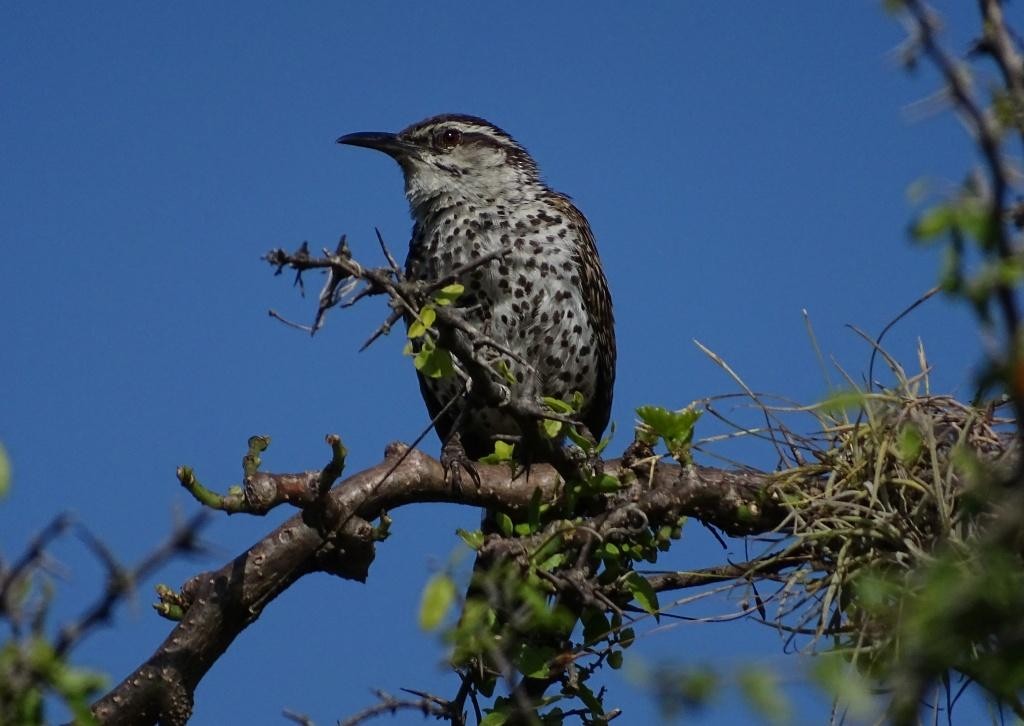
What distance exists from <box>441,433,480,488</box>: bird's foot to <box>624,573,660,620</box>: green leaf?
0.65m

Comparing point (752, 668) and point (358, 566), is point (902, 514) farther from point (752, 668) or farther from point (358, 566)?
point (752, 668)

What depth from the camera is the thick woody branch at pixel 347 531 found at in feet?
12.4

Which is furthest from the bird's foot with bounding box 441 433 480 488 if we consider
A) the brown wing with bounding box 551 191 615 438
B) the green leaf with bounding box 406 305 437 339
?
the brown wing with bounding box 551 191 615 438

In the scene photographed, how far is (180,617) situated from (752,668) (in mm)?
2737

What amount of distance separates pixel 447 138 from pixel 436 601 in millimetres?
5090

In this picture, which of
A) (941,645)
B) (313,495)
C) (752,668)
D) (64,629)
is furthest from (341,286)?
(941,645)

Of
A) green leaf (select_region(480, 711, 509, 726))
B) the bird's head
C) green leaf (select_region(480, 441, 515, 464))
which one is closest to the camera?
green leaf (select_region(480, 711, 509, 726))

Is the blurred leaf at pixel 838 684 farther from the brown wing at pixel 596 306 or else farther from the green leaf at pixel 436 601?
the brown wing at pixel 596 306

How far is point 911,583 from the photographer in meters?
2.41

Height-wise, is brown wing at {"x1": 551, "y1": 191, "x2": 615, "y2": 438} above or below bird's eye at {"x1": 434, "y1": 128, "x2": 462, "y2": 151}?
below

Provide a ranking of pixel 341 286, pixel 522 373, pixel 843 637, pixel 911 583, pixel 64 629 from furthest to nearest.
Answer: pixel 522 373 → pixel 843 637 → pixel 341 286 → pixel 911 583 → pixel 64 629

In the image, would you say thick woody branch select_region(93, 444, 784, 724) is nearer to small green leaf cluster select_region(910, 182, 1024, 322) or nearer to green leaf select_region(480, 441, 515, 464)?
green leaf select_region(480, 441, 515, 464)

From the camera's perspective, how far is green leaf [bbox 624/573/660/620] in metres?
4.10

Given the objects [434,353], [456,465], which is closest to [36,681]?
[434,353]
